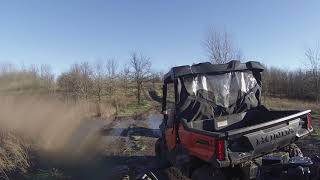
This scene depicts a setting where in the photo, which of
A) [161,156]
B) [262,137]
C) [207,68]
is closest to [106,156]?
[161,156]

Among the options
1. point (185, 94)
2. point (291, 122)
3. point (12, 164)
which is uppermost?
point (185, 94)

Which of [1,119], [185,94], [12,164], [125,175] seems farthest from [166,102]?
[1,119]

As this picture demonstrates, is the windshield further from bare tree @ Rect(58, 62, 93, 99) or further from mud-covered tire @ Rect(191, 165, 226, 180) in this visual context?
bare tree @ Rect(58, 62, 93, 99)

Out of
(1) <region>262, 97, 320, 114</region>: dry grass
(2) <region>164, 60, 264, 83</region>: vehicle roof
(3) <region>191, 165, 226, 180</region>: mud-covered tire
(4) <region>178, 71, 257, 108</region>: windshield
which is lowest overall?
(1) <region>262, 97, 320, 114</region>: dry grass

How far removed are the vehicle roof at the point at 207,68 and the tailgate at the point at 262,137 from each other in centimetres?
153

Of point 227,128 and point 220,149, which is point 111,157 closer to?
point 227,128

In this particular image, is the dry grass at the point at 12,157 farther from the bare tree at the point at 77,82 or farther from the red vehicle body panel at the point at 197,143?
the bare tree at the point at 77,82

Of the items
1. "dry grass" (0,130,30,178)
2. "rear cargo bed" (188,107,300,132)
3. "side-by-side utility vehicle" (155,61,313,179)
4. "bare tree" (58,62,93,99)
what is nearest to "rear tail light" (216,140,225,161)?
"side-by-side utility vehicle" (155,61,313,179)

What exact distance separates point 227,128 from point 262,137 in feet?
5.02

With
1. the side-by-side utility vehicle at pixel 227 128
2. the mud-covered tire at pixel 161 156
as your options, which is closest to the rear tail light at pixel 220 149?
the side-by-side utility vehicle at pixel 227 128

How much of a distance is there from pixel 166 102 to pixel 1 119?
15.7 metres

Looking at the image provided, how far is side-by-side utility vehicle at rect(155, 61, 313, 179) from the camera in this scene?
5809 millimetres

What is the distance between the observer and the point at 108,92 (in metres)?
36.6

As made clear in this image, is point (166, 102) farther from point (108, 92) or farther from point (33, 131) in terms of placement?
point (108, 92)
